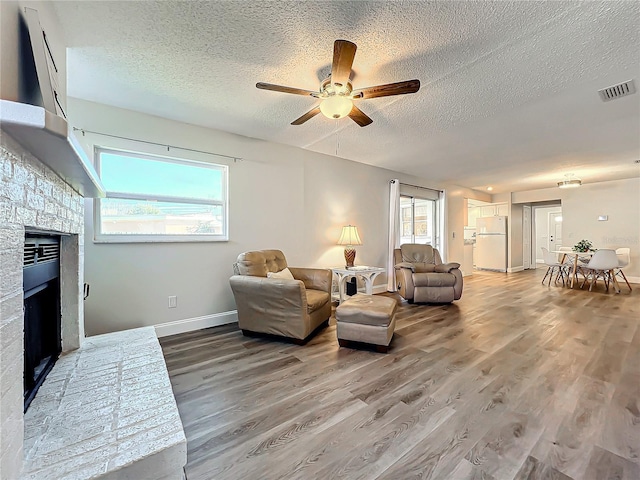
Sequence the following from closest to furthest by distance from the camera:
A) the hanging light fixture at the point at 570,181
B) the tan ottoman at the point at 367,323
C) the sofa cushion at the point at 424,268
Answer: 1. the tan ottoman at the point at 367,323
2. the sofa cushion at the point at 424,268
3. the hanging light fixture at the point at 570,181

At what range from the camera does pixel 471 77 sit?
2186 mm

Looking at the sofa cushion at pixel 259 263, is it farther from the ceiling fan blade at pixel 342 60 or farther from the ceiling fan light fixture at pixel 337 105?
the ceiling fan blade at pixel 342 60

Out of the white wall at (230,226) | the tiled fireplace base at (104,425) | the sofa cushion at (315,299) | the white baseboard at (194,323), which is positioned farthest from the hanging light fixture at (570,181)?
Result: the tiled fireplace base at (104,425)

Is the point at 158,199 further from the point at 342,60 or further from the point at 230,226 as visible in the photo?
the point at 342,60

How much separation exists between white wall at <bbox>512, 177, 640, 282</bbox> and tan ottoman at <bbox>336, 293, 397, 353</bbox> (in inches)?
279

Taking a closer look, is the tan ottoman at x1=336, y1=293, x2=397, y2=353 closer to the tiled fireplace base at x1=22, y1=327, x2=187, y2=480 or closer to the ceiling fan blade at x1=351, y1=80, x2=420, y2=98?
the tiled fireplace base at x1=22, y1=327, x2=187, y2=480

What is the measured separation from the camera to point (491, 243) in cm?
834

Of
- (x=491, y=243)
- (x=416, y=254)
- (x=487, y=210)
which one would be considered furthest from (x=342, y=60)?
(x=487, y=210)

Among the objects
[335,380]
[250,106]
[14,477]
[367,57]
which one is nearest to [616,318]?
[335,380]

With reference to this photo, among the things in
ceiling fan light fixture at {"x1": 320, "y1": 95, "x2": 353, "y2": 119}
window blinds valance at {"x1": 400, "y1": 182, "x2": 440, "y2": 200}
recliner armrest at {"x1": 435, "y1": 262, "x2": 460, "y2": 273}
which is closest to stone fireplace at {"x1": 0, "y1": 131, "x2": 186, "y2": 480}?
ceiling fan light fixture at {"x1": 320, "y1": 95, "x2": 353, "y2": 119}

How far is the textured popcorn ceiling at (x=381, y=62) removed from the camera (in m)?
1.56

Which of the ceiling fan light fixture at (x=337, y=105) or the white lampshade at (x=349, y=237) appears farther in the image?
the white lampshade at (x=349, y=237)

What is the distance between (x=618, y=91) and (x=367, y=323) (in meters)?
3.00

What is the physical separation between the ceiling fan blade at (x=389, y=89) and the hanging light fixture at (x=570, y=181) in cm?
566
